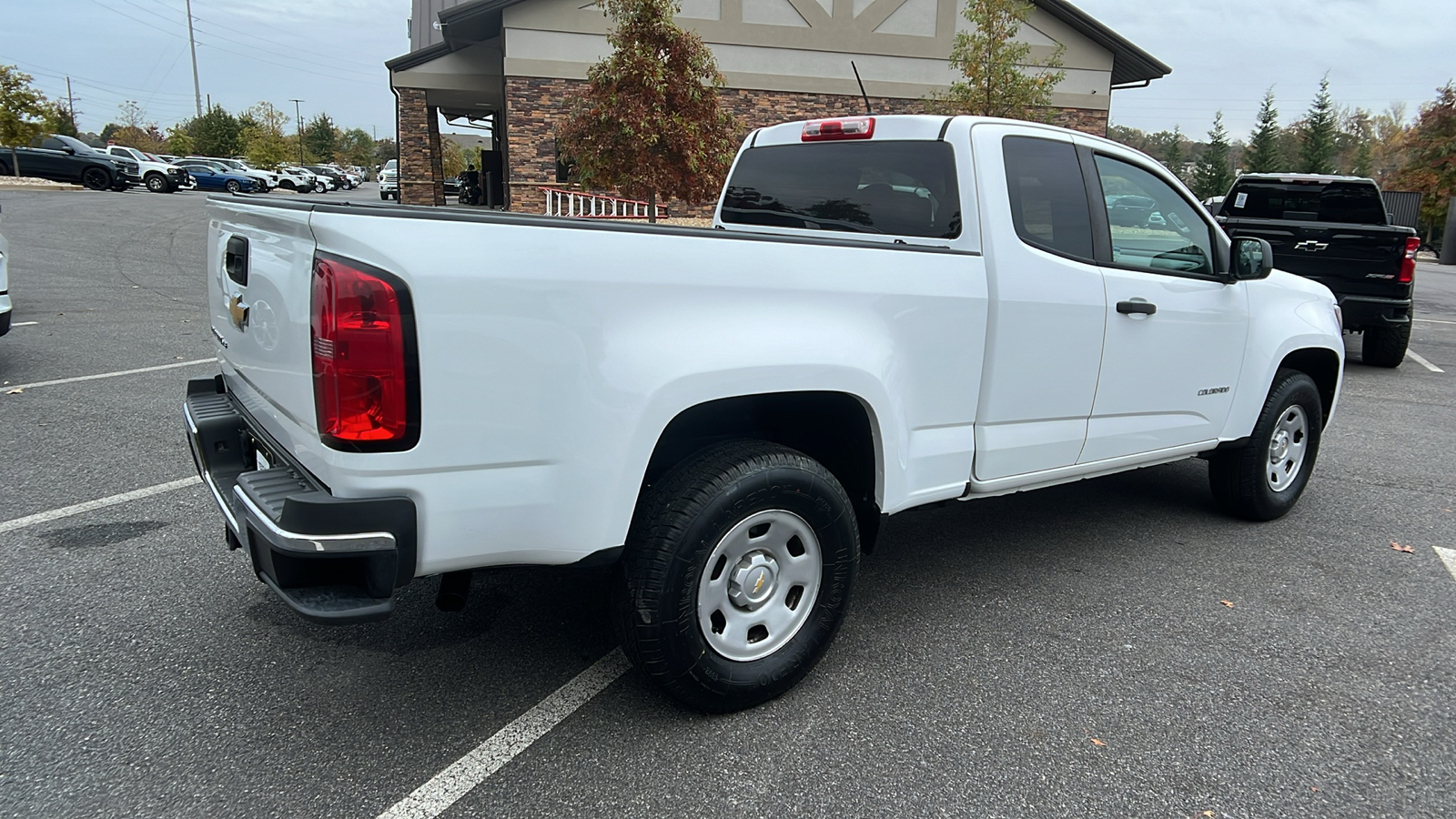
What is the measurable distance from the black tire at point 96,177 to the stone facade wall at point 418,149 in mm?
17082

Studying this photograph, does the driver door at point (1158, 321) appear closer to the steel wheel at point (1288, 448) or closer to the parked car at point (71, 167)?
the steel wheel at point (1288, 448)

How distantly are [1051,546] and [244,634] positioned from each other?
3.55 meters

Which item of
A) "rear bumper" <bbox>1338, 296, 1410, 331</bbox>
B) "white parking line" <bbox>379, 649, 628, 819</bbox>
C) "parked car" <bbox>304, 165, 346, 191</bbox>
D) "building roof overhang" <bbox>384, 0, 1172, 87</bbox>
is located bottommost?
"white parking line" <bbox>379, 649, 628, 819</bbox>

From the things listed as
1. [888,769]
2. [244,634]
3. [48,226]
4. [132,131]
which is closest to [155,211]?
[48,226]

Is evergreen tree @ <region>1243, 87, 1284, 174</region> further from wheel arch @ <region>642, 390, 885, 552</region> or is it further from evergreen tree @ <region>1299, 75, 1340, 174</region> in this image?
wheel arch @ <region>642, 390, 885, 552</region>

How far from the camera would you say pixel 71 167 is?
34656 mm

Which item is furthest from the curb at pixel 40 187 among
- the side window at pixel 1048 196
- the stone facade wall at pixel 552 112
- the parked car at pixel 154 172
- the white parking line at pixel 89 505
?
the side window at pixel 1048 196

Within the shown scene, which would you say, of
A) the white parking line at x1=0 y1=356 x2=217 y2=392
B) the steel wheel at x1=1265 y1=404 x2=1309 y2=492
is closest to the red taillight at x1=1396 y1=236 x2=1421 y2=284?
the steel wheel at x1=1265 y1=404 x2=1309 y2=492

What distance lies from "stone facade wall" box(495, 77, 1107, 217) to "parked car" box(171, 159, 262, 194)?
1197 inches

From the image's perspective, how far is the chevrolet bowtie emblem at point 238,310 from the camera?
9.21ft

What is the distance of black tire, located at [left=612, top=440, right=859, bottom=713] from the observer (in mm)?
2604

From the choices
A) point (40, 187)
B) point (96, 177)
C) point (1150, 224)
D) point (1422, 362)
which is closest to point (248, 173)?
point (96, 177)

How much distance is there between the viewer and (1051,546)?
14.6 feet

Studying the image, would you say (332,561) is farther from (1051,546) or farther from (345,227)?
(1051,546)
